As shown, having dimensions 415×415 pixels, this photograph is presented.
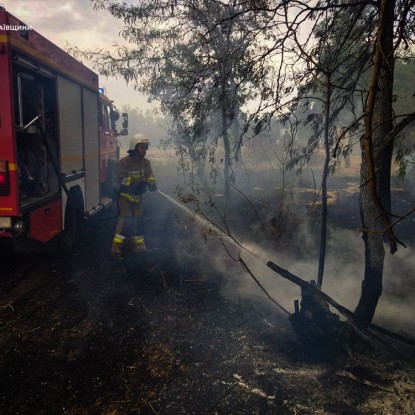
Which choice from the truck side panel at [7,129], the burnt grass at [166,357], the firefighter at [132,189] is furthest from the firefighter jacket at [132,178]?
the truck side panel at [7,129]

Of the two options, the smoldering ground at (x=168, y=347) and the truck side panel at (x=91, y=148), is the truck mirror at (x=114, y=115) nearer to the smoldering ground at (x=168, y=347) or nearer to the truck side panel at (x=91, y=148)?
the truck side panel at (x=91, y=148)

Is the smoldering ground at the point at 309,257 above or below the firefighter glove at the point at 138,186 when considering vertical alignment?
below

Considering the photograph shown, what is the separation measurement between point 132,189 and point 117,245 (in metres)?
1.03

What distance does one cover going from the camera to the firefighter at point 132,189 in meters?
6.32

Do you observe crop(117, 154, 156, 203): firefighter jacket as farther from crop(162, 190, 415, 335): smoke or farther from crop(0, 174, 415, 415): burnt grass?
crop(0, 174, 415, 415): burnt grass

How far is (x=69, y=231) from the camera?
677cm

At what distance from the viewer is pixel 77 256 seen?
6469 mm

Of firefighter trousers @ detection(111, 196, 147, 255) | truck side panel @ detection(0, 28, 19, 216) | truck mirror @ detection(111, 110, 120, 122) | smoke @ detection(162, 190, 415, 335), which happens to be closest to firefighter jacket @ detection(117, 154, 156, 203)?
firefighter trousers @ detection(111, 196, 147, 255)

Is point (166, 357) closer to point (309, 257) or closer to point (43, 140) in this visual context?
point (43, 140)

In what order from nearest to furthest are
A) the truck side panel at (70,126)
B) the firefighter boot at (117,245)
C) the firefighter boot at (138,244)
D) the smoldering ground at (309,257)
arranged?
the smoldering ground at (309,257) → the truck side panel at (70,126) → the firefighter boot at (117,245) → the firefighter boot at (138,244)

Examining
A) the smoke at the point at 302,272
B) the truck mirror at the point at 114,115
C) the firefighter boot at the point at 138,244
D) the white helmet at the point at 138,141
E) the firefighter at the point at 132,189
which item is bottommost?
the smoke at the point at 302,272

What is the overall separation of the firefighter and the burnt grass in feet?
3.47

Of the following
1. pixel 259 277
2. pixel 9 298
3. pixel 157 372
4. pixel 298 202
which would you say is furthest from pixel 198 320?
pixel 298 202

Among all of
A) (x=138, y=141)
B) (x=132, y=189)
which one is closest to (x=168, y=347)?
(x=132, y=189)
